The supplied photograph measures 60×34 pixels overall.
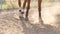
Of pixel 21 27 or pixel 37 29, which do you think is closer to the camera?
pixel 37 29

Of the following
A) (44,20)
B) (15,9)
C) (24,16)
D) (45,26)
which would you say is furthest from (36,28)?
(15,9)

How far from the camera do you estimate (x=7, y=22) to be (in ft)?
16.4

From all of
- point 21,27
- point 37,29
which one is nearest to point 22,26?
point 21,27

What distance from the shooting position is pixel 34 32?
172 inches

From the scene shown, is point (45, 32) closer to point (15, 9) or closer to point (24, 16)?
point (24, 16)

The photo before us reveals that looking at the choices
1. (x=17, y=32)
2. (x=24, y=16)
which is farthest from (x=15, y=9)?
(x=17, y=32)

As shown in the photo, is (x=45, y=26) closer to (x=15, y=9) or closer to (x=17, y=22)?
(x=17, y=22)

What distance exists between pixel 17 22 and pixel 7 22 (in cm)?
27

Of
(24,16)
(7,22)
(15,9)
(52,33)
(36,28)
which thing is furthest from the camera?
(15,9)

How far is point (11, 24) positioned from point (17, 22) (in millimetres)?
217

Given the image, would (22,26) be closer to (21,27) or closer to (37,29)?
(21,27)

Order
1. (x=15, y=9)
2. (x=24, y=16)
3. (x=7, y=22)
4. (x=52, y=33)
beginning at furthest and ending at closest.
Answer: (x=15, y=9) → (x=24, y=16) → (x=7, y=22) → (x=52, y=33)

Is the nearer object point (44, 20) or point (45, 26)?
point (45, 26)

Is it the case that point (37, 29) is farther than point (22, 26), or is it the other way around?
point (22, 26)
